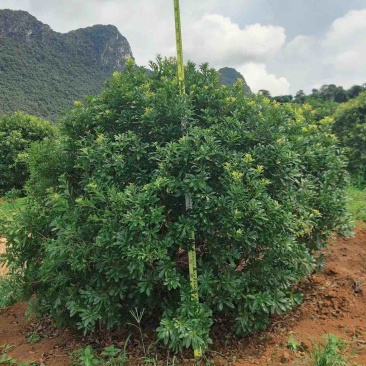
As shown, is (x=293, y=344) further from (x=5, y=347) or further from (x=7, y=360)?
(x=5, y=347)

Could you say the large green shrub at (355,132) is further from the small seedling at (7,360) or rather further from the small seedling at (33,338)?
the small seedling at (7,360)

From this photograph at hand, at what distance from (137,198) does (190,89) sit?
1208 millimetres

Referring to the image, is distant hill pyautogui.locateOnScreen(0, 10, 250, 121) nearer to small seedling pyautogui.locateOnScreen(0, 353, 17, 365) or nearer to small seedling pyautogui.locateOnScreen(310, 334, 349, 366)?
small seedling pyautogui.locateOnScreen(0, 353, 17, 365)

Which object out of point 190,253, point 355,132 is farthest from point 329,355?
point 355,132

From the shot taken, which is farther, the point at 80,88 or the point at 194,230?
the point at 80,88

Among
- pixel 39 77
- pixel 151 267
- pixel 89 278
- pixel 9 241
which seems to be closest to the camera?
pixel 151 267

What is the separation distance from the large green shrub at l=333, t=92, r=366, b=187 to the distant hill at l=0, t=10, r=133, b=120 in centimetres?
3387

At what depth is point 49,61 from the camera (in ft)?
182

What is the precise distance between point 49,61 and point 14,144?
4716cm

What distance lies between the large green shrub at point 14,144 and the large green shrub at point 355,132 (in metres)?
8.91

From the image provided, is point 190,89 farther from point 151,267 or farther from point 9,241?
point 9,241

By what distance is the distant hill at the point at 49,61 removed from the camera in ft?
150

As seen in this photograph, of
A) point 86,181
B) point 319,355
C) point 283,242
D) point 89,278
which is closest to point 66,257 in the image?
point 89,278

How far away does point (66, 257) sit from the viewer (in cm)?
289
